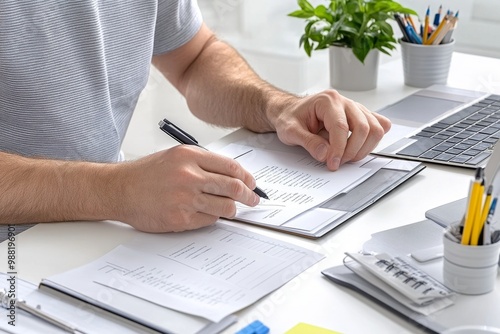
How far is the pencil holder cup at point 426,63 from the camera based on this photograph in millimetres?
1658

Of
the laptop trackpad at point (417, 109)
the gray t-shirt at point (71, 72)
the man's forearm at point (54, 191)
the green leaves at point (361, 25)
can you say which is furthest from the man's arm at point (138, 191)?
the green leaves at point (361, 25)

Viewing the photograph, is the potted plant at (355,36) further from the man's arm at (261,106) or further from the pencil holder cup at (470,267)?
the pencil holder cup at (470,267)

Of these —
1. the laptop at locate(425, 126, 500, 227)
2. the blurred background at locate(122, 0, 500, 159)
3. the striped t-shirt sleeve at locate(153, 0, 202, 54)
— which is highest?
the striped t-shirt sleeve at locate(153, 0, 202, 54)

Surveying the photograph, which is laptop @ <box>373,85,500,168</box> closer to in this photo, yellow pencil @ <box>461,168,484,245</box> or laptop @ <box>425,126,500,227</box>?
laptop @ <box>425,126,500,227</box>

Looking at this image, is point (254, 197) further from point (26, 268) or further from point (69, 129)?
point (69, 129)

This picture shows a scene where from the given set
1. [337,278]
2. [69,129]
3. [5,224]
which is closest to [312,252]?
[337,278]

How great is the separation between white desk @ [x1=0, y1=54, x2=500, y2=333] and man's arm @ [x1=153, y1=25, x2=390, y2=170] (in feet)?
0.33

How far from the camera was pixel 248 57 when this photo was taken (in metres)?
2.93

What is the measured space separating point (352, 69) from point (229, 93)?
0.95ft

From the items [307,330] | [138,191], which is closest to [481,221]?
[307,330]

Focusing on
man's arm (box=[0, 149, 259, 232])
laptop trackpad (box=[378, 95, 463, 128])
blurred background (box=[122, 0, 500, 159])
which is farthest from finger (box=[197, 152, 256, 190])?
blurred background (box=[122, 0, 500, 159])

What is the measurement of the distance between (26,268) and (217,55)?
0.84 m

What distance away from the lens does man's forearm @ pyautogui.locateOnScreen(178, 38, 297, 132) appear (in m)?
1.44

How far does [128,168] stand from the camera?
3.51ft
